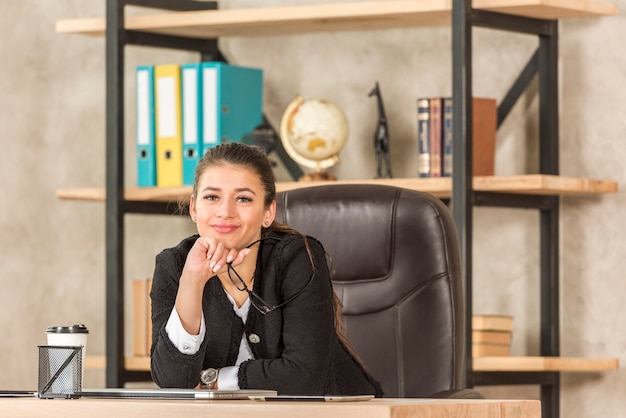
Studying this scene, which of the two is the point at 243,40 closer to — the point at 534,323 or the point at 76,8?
the point at 76,8

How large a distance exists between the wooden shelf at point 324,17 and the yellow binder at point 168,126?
149 millimetres

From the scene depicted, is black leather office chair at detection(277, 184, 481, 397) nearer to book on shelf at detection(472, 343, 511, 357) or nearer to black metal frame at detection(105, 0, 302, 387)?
book on shelf at detection(472, 343, 511, 357)

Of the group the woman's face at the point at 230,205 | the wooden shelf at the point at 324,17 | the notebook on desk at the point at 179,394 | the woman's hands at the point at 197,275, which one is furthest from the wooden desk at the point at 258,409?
the wooden shelf at the point at 324,17

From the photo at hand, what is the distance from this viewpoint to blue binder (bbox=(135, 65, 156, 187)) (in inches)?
146

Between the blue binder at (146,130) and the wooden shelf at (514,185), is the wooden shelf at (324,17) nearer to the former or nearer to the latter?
the blue binder at (146,130)

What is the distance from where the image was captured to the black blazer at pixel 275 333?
2.13 meters

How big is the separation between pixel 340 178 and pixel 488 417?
2239 mm

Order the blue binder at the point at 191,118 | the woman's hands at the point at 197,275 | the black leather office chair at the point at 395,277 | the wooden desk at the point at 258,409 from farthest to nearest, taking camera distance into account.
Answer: the blue binder at the point at 191,118, the black leather office chair at the point at 395,277, the woman's hands at the point at 197,275, the wooden desk at the point at 258,409

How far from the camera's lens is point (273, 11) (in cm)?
352

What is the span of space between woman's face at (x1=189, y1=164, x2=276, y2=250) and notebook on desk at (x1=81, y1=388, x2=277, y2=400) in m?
0.50

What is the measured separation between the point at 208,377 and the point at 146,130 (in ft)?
5.49

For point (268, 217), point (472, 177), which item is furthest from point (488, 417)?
point (472, 177)

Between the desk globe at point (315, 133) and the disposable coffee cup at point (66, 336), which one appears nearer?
the disposable coffee cup at point (66, 336)

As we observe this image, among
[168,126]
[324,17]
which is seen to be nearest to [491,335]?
[324,17]
